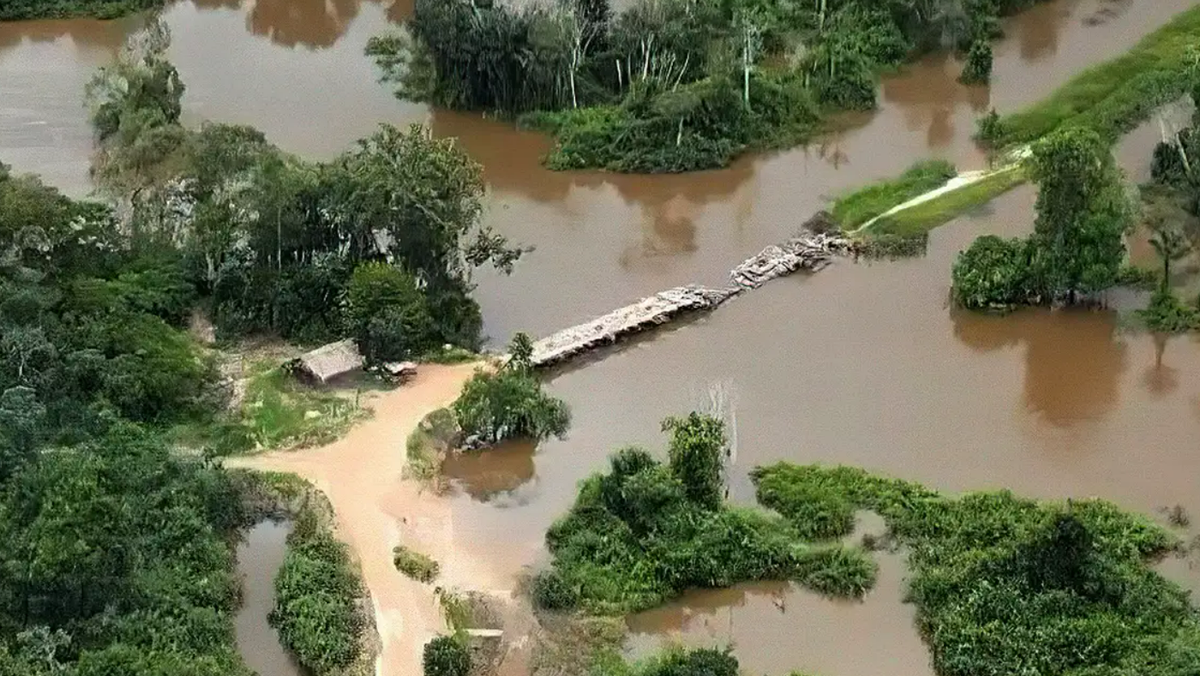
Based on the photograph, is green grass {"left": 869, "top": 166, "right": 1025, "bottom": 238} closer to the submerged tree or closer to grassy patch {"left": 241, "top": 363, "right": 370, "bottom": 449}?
the submerged tree

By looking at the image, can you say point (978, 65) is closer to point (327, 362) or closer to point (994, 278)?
point (994, 278)

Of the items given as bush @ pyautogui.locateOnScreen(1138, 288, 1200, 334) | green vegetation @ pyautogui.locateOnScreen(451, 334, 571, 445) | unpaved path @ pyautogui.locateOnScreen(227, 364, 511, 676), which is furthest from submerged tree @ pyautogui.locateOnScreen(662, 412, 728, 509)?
bush @ pyautogui.locateOnScreen(1138, 288, 1200, 334)

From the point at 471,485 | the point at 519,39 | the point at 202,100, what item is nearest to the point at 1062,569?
the point at 471,485

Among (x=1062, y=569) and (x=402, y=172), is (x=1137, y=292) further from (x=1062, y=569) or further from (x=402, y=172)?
(x=402, y=172)

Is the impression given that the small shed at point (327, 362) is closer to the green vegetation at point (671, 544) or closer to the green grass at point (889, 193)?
the green vegetation at point (671, 544)

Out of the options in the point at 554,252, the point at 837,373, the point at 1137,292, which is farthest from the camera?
the point at 554,252

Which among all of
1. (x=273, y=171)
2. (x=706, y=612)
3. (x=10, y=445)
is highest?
(x=273, y=171)

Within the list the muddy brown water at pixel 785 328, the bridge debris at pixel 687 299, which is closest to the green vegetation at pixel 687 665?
the muddy brown water at pixel 785 328
